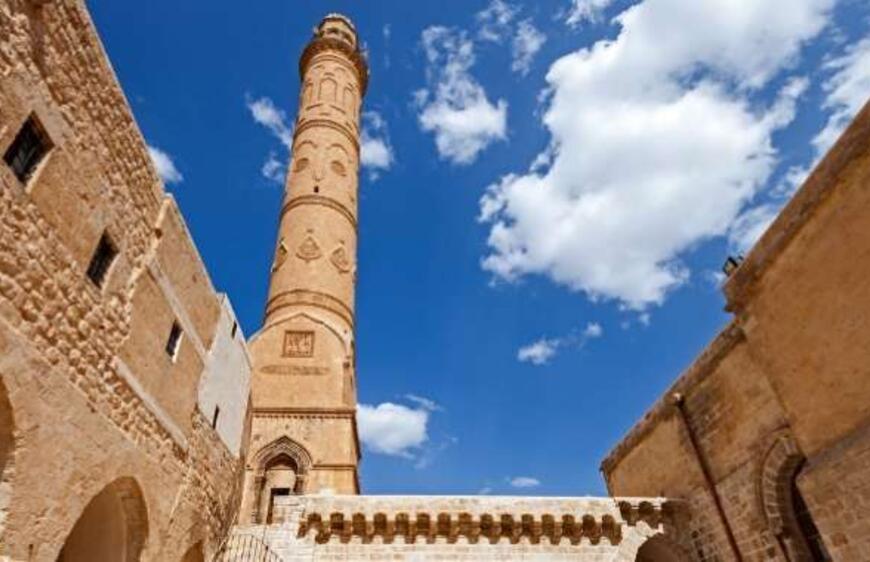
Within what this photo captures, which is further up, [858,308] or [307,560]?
[858,308]

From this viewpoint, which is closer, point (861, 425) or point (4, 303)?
point (4, 303)

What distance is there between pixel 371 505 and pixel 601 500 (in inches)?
170

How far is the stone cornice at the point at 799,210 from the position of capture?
5.84m

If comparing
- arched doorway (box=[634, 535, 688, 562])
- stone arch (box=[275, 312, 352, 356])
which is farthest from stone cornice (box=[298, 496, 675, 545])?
stone arch (box=[275, 312, 352, 356])

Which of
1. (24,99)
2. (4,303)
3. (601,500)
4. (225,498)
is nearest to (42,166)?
(24,99)

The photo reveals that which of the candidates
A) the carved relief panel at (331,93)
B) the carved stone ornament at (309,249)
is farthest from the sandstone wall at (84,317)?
the carved relief panel at (331,93)

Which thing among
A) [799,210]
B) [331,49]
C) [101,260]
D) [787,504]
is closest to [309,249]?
[331,49]

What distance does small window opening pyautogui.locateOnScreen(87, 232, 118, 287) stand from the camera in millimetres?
5816

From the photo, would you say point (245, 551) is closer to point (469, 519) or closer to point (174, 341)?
point (469, 519)

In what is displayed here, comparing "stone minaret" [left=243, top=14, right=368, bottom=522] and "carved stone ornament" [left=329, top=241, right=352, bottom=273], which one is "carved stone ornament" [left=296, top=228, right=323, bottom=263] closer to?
"stone minaret" [left=243, top=14, right=368, bottom=522]

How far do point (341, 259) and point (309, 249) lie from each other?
110 centimetres

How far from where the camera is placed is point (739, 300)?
7.48 m

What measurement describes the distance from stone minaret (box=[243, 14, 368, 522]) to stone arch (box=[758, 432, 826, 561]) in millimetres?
7598

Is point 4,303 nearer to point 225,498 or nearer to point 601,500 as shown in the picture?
point 225,498
